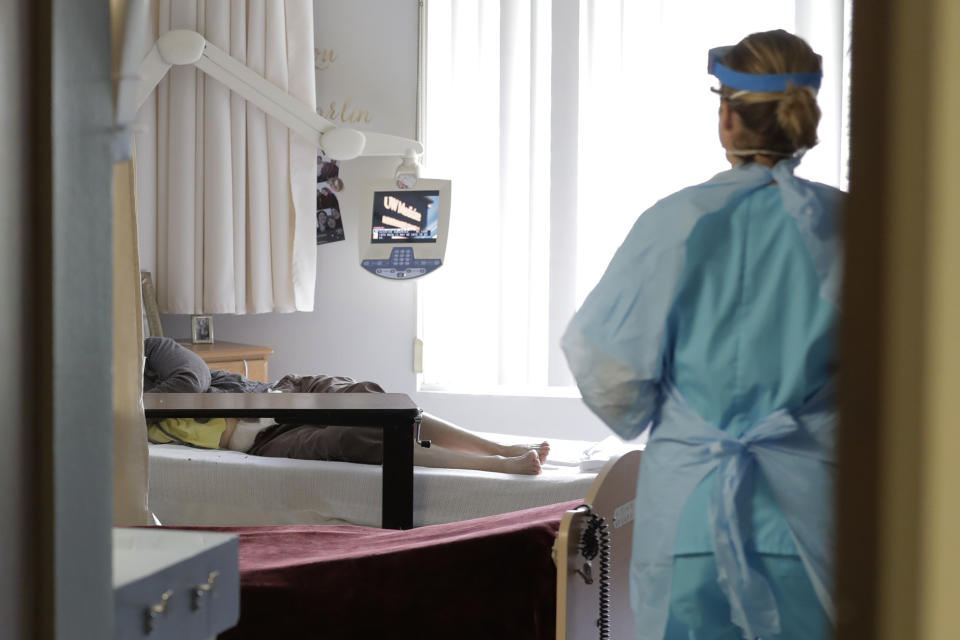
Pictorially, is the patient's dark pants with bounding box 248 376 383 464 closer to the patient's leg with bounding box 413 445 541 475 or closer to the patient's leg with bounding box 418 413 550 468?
the patient's leg with bounding box 413 445 541 475

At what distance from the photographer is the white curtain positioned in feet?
14.3

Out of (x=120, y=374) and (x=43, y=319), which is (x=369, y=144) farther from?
(x=43, y=319)

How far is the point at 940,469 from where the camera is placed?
0.47 meters

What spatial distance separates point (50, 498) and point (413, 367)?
3877mm

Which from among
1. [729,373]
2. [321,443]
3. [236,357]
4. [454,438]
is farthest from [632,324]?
[236,357]

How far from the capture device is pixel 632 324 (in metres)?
1.44

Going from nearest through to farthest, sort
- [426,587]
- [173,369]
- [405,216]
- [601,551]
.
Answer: [601,551]
[426,587]
[173,369]
[405,216]

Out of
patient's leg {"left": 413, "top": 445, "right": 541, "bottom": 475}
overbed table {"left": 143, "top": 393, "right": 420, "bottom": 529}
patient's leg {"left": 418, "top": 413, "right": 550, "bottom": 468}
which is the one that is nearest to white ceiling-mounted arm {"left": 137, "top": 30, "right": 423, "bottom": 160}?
patient's leg {"left": 418, "top": 413, "right": 550, "bottom": 468}

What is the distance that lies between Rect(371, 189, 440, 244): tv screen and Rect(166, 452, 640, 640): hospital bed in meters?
2.44

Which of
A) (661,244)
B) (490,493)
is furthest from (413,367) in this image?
(661,244)

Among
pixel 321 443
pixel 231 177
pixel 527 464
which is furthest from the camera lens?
pixel 231 177

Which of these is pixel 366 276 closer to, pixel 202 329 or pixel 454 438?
pixel 202 329

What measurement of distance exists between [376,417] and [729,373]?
1.28 m

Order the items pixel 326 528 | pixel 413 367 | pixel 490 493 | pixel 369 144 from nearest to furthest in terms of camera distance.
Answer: pixel 326 528 → pixel 490 493 → pixel 369 144 → pixel 413 367
